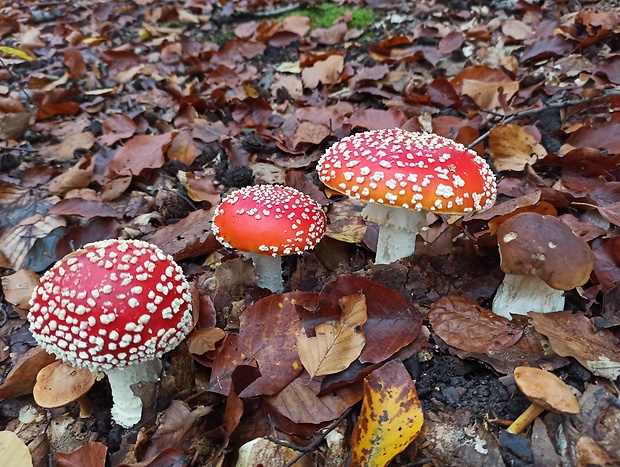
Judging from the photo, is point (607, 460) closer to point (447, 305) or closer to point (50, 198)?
point (447, 305)

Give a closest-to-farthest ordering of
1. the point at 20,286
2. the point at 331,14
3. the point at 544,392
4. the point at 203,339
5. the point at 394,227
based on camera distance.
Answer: the point at 544,392 → the point at 203,339 → the point at 394,227 → the point at 20,286 → the point at 331,14

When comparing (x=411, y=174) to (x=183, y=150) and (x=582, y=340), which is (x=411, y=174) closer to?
(x=582, y=340)

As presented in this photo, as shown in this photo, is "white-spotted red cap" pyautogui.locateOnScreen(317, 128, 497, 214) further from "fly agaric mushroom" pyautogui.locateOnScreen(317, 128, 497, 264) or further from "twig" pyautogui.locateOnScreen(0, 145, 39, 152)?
"twig" pyautogui.locateOnScreen(0, 145, 39, 152)

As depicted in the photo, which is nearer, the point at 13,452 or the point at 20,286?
the point at 13,452

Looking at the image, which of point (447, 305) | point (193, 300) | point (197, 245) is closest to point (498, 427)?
point (447, 305)

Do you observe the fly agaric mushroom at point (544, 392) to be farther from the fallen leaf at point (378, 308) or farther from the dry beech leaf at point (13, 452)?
the dry beech leaf at point (13, 452)

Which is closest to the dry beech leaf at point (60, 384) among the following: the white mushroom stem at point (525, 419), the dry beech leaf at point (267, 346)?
the dry beech leaf at point (267, 346)

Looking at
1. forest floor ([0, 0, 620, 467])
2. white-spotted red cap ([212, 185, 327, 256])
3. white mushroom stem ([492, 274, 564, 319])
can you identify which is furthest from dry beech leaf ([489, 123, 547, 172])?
white-spotted red cap ([212, 185, 327, 256])

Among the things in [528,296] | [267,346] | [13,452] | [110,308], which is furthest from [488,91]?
[13,452]
